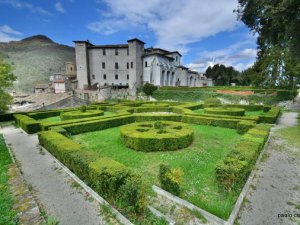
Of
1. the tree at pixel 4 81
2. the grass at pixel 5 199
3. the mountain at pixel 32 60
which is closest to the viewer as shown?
the grass at pixel 5 199

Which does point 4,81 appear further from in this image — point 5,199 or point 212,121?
point 212,121

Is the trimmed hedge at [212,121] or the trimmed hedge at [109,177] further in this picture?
the trimmed hedge at [212,121]

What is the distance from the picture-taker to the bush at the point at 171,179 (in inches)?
191

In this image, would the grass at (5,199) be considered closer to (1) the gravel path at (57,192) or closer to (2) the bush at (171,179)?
(1) the gravel path at (57,192)

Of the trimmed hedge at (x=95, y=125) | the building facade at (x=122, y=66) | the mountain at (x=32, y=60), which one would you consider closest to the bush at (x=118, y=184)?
the trimmed hedge at (x=95, y=125)

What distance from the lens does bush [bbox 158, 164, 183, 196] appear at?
4840mm

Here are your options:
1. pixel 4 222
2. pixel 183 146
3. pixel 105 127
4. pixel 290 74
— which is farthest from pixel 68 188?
pixel 290 74

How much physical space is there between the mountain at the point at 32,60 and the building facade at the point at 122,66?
34.6m

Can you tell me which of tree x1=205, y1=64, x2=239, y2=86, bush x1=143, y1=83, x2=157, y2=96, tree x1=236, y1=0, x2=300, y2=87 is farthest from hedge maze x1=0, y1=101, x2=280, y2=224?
tree x1=205, y1=64, x2=239, y2=86

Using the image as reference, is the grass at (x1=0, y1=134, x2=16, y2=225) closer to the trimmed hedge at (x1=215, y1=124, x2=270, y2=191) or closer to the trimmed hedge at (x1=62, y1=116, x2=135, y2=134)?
the trimmed hedge at (x1=62, y1=116, x2=135, y2=134)

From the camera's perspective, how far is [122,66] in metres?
49.4

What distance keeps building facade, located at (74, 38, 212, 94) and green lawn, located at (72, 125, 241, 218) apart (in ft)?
117

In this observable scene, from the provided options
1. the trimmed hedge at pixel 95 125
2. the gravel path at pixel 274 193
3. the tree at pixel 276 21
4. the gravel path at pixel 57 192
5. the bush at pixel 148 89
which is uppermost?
the tree at pixel 276 21

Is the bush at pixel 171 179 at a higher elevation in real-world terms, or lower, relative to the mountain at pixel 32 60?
lower
